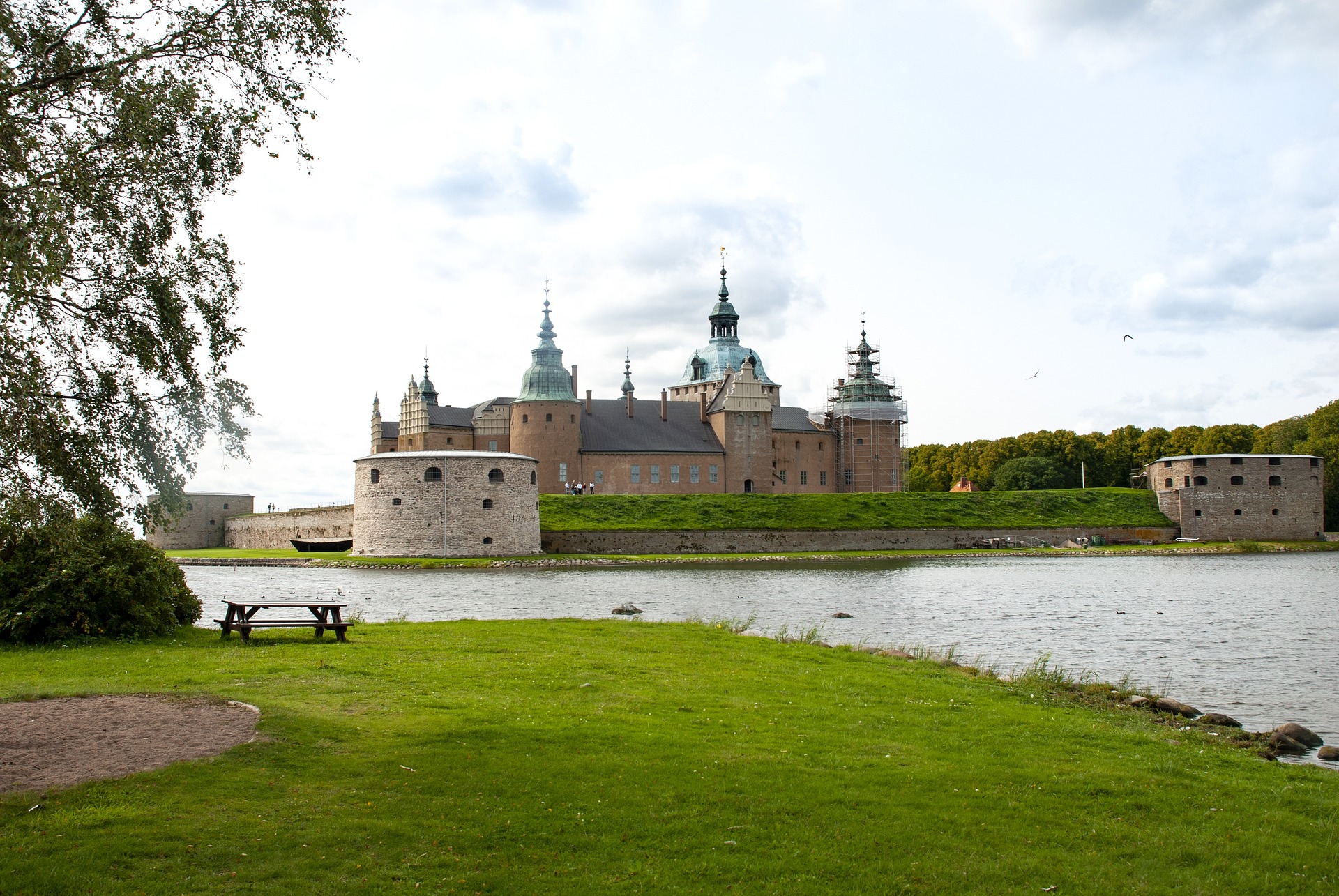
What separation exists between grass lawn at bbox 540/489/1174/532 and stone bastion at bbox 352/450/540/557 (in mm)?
4163

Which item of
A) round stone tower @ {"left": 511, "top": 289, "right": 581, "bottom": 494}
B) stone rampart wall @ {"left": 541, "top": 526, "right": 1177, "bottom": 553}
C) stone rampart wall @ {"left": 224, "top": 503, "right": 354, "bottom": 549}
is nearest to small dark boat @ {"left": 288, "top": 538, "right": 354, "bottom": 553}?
stone rampart wall @ {"left": 224, "top": 503, "right": 354, "bottom": 549}

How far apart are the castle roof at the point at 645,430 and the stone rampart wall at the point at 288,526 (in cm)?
1315

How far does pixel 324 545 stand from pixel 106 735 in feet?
123

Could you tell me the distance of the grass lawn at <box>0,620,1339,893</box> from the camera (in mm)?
4906

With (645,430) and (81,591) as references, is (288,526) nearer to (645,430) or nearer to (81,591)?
(645,430)

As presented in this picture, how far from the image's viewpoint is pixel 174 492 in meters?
7.38

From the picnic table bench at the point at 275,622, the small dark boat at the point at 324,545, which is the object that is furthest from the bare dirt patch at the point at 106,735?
the small dark boat at the point at 324,545

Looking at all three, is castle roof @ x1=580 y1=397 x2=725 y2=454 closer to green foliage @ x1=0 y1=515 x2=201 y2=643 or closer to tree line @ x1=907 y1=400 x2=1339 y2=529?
tree line @ x1=907 y1=400 x2=1339 y2=529

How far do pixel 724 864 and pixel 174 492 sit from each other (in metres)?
4.84

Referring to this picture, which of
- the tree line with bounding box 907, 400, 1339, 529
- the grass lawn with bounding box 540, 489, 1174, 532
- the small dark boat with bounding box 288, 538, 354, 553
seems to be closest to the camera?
the small dark boat with bounding box 288, 538, 354, 553

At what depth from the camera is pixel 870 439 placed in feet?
189

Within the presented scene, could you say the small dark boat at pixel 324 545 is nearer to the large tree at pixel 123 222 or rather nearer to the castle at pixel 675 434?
the castle at pixel 675 434

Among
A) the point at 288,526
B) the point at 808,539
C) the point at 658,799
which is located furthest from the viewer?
the point at 288,526

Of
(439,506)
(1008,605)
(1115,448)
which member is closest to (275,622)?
(1008,605)
